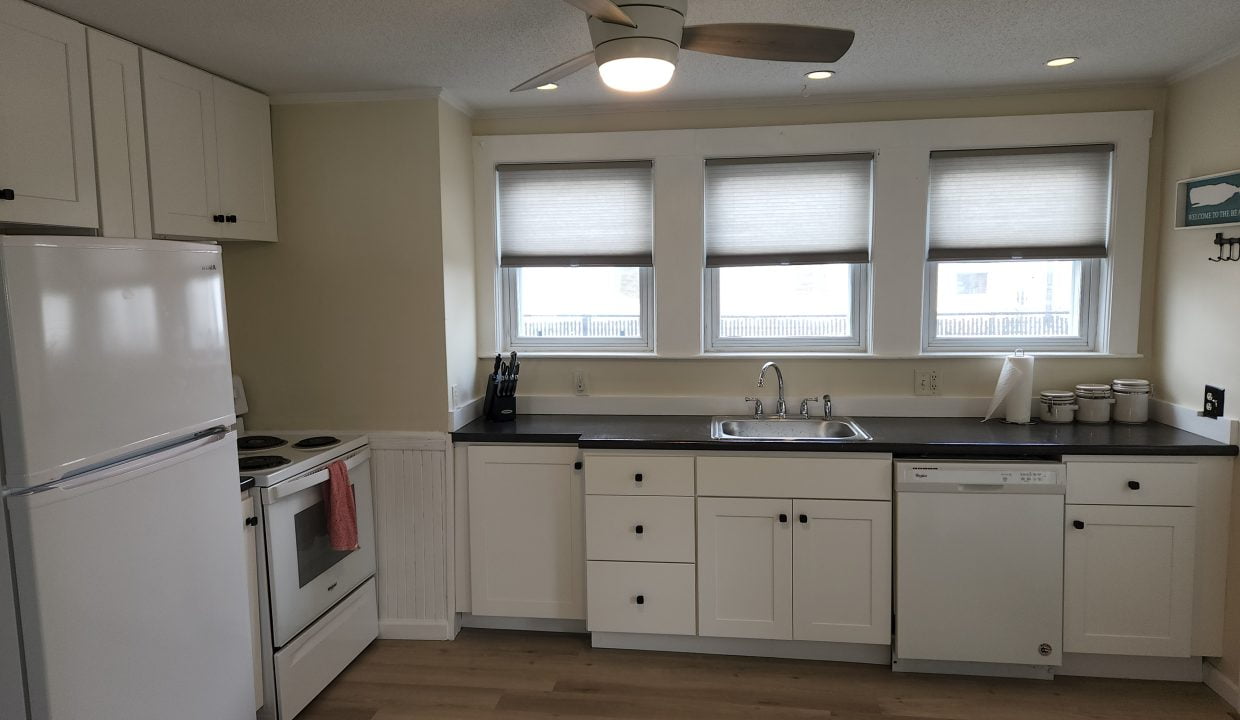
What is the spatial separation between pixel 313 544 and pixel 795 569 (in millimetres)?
1880

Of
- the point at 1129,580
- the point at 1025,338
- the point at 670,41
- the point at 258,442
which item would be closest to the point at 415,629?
the point at 258,442

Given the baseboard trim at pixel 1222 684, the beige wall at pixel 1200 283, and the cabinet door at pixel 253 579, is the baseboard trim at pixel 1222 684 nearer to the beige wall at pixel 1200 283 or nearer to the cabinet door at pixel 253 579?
the beige wall at pixel 1200 283

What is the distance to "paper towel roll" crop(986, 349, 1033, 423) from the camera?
3.24 m

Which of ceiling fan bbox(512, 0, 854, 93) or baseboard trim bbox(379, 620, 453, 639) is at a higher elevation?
ceiling fan bbox(512, 0, 854, 93)

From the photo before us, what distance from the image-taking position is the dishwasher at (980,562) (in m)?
2.86

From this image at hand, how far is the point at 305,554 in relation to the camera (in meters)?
2.82

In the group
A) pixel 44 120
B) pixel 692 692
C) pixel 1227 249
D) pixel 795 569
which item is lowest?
pixel 692 692

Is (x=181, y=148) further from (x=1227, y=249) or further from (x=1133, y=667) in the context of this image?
(x=1133, y=667)

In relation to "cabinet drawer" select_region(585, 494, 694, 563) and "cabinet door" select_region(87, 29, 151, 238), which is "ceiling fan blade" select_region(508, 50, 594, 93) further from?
"cabinet drawer" select_region(585, 494, 694, 563)

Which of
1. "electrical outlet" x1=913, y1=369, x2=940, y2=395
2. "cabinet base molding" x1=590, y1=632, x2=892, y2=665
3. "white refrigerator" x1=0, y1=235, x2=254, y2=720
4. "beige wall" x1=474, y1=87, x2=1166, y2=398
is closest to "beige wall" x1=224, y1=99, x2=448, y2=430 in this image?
"beige wall" x1=474, y1=87, x2=1166, y2=398

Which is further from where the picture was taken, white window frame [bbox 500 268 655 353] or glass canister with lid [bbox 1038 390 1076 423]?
white window frame [bbox 500 268 655 353]

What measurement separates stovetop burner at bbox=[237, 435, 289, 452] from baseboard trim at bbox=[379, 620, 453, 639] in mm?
928

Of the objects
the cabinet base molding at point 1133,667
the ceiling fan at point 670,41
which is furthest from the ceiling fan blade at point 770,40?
the cabinet base molding at point 1133,667

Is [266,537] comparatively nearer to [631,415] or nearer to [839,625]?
[631,415]
